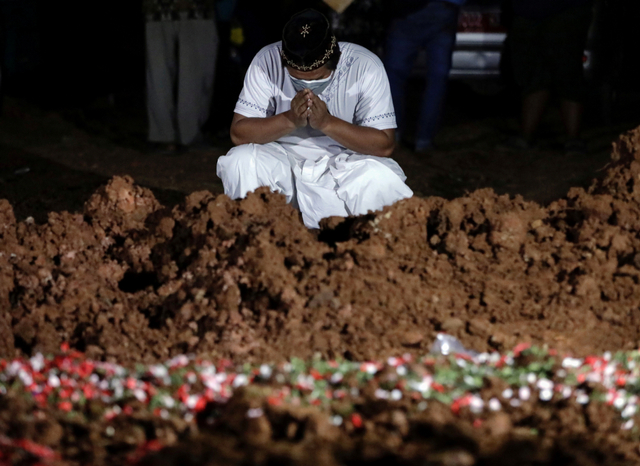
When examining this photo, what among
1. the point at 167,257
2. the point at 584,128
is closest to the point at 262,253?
the point at 167,257

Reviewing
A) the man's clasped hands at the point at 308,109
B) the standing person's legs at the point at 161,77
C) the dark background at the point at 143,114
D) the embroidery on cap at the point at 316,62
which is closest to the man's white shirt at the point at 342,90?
the embroidery on cap at the point at 316,62

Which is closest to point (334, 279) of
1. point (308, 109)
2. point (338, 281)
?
point (338, 281)

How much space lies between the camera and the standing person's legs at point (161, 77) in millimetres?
6094

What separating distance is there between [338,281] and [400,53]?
12.3 feet

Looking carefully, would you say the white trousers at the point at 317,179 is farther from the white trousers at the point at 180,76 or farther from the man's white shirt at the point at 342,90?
the white trousers at the point at 180,76

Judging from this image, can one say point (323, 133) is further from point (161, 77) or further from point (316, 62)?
point (161, 77)

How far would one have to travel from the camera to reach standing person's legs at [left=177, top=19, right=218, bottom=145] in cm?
606

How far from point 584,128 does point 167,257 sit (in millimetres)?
5261

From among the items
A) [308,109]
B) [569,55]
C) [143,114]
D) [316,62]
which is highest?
[316,62]

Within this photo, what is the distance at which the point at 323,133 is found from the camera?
3633 millimetres

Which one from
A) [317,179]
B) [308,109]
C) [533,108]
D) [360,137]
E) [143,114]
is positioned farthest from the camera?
[143,114]

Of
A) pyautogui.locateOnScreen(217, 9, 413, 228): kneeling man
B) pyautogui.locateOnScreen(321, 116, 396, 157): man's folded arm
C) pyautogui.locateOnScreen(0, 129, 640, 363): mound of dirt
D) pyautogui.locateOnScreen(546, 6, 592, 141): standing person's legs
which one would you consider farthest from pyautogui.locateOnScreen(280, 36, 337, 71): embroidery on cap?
pyautogui.locateOnScreen(546, 6, 592, 141): standing person's legs

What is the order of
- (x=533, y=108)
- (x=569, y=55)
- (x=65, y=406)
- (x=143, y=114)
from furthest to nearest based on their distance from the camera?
1. (x=143, y=114)
2. (x=533, y=108)
3. (x=569, y=55)
4. (x=65, y=406)

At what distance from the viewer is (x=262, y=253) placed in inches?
109
